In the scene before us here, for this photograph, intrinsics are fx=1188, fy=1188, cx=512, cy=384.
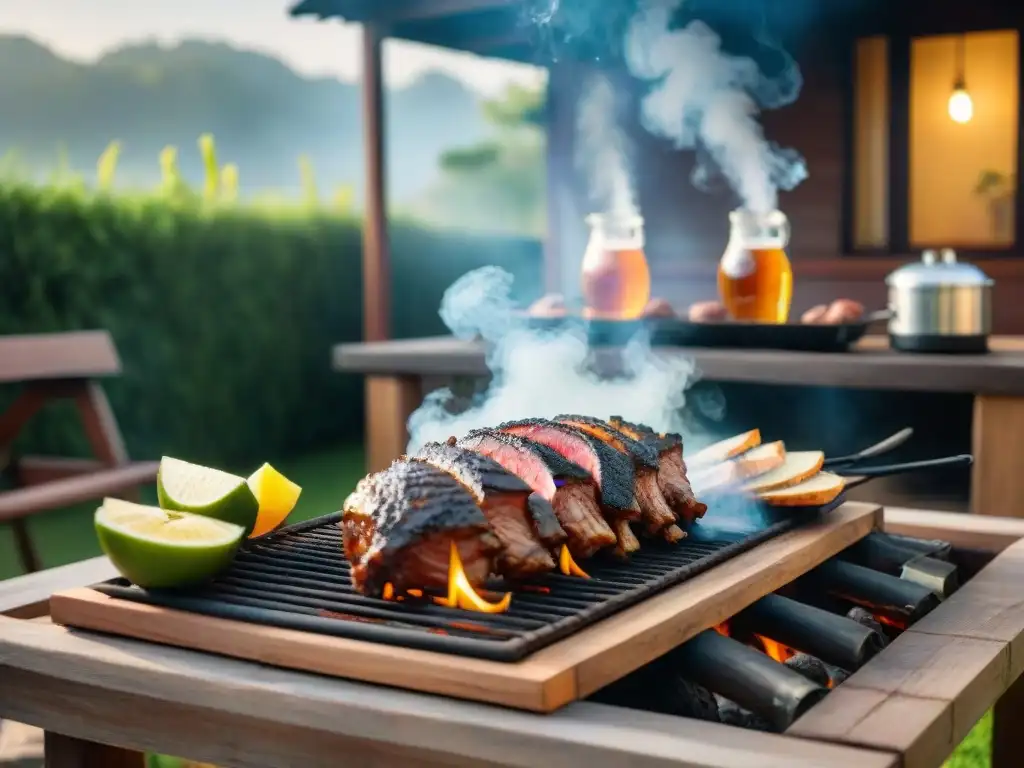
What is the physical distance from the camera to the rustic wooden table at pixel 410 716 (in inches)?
47.3

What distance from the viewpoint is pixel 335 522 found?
207 centimetres

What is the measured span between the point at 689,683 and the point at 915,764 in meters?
0.41

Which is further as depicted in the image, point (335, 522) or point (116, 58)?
point (116, 58)

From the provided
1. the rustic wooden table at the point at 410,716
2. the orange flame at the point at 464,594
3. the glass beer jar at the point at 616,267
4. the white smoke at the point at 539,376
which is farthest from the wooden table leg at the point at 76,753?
the glass beer jar at the point at 616,267

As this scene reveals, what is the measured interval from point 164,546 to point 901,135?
6995mm

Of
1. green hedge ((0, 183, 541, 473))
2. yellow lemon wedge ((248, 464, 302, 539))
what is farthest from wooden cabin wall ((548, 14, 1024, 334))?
yellow lemon wedge ((248, 464, 302, 539))

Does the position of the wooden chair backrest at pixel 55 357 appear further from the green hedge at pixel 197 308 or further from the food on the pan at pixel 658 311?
the food on the pan at pixel 658 311

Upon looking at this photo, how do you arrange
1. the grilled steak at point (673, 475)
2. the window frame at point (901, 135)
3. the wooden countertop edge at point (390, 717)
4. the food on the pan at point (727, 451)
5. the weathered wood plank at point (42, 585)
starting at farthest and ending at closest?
the window frame at point (901, 135) → the food on the pan at point (727, 451) → the grilled steak at point (673, 475) → the weathered wood plank at point (42, 585) → the wooden countertop edge at point (390, 717)

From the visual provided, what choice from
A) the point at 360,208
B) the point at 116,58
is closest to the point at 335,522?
the point at 360,208

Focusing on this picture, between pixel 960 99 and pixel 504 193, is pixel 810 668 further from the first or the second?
pixel 504 193

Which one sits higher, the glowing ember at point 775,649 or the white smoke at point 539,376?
the white smoke at point 539,376

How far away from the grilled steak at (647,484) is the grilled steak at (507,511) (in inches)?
10.4

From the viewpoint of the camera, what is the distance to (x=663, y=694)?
1.59 meters

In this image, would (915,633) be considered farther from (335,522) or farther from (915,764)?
(335,522)
